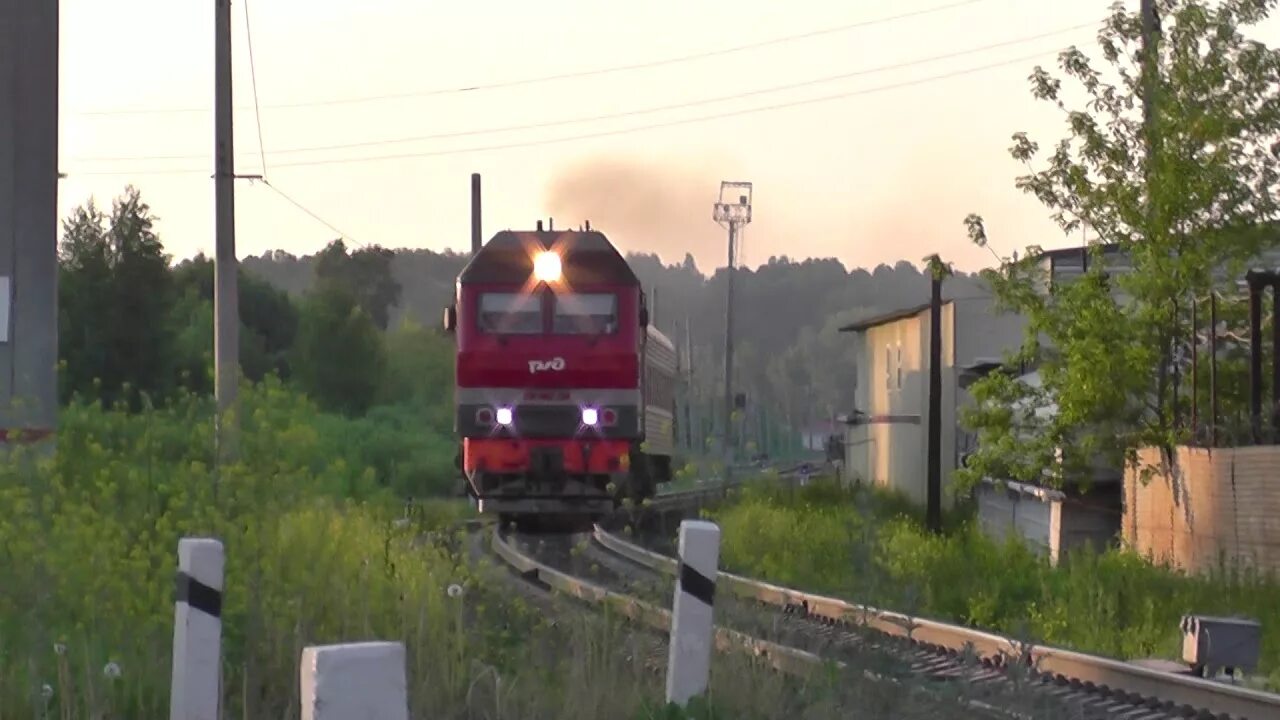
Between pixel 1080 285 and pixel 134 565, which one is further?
pixel 1080 285

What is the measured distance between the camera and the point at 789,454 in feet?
404

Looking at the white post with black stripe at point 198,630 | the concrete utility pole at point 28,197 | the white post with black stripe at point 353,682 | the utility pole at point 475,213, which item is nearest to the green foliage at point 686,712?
the white post with black stripe at point 198,630

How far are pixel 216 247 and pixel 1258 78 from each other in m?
12.3

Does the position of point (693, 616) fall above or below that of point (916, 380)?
below

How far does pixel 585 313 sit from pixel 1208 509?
8.29 m

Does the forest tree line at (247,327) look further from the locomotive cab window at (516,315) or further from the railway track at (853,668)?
the railway track at (853,668)

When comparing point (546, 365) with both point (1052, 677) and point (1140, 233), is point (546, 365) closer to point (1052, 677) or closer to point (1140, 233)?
point (1140, 233)

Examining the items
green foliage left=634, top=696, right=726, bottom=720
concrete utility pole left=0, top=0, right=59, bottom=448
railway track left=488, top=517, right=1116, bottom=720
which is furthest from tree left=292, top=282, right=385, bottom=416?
green foliage left=634, top=696, right=726, bottom=720

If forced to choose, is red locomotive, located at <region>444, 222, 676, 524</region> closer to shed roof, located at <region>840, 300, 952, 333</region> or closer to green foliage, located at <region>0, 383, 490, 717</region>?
green foliage, located at <region>0, 383, 490, 717</region>

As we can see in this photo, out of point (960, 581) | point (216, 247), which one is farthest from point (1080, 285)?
point (216, 247)

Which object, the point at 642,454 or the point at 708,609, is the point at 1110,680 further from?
the point at 642,454

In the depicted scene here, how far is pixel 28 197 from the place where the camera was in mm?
12008

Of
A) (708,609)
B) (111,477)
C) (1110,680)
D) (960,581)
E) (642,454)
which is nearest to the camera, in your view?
(708,609)

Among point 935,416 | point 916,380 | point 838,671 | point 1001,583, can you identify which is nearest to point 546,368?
point 1001,583
